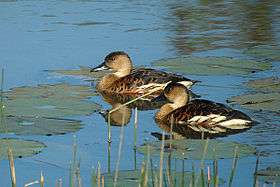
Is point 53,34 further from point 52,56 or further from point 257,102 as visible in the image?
point 257,102

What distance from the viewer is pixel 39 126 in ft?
25.2

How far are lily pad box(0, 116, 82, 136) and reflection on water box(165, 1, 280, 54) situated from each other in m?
3.94

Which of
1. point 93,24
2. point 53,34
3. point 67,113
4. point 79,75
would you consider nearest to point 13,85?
point 79,75

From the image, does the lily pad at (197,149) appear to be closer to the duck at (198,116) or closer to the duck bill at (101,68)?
the duck at (198,116)

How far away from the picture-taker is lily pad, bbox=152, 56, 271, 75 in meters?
10.1

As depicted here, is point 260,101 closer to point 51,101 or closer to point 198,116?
point 198,116

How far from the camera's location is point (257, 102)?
854cm

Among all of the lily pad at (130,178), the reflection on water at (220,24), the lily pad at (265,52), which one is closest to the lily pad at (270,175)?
the lily pad at (130,178)

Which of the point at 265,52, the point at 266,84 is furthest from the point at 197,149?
the point at 265,52

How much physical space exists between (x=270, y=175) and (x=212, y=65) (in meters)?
4.41

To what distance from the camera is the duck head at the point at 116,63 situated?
10148mm

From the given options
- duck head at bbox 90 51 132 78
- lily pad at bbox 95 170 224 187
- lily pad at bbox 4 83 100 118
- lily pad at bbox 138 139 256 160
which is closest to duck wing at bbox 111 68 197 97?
duck head at bbox 90 51 132 78

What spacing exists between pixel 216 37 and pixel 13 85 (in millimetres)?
3952

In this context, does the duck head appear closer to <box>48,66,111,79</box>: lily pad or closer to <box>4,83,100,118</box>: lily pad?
<box>48,66,111,79</box>: lily pad
